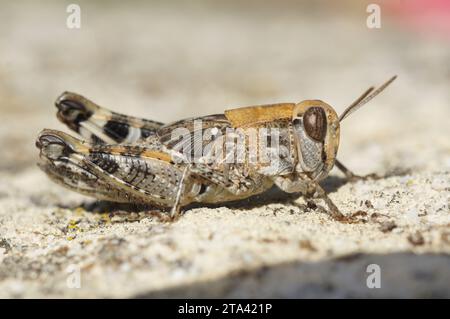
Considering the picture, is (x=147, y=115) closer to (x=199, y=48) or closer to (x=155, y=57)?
(x=155, y=57)

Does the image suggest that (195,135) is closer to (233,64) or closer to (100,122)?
(100,122)

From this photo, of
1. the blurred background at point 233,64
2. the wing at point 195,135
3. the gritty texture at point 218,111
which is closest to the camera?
the gritty texture at point 218,111

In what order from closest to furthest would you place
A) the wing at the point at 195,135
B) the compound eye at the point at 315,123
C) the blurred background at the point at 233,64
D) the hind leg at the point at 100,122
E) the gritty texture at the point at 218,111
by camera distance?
1. the gritty texture at the point at 218,111
2. the compound eye at the point at 315,123
3. the wing at the point at 195,135
4. the hind leg at the point at 100,122
5. the blurred background at the point at 233,64

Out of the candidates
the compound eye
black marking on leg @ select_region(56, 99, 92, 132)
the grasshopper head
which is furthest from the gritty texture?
black marking on leg @ select_region(56, 99, 92, 132)

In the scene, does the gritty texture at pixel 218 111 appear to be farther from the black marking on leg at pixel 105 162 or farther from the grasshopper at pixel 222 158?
the black marking on leg at pixel 105 162

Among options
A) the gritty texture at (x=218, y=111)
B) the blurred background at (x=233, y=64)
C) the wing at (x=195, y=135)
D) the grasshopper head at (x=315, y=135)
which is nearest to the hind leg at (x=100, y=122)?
the wing at (x=195, y=135)
